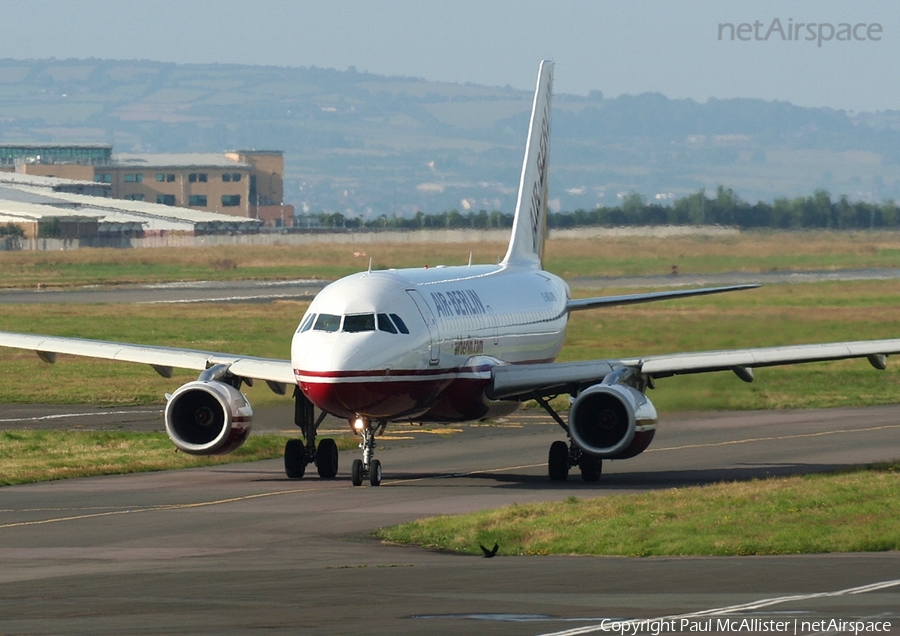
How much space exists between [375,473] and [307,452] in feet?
9.10

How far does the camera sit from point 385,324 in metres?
30.5

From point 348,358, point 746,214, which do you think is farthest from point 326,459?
point 746,214

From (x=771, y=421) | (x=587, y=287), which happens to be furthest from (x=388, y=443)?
(x=587, y=287)

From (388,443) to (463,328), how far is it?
26.3ft

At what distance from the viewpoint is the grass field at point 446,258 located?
81.9m

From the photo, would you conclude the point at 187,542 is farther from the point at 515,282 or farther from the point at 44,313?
the point at 44,313

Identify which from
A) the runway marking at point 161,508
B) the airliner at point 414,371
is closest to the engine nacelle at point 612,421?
the airliner at point 414,371

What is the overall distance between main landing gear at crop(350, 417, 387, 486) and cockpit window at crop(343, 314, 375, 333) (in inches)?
73.4

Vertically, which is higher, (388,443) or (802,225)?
(802,225)

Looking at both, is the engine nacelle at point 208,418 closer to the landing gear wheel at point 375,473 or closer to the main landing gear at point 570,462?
the landing gear wheel at point 375,473

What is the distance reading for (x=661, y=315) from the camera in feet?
252

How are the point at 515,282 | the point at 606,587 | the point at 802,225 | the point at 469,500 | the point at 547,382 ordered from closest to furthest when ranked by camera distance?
the point at 606,587
the point at 469,500
the point at 547,382
the point at 515,282
the point at 802,225

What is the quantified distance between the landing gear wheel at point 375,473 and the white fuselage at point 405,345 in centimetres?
104

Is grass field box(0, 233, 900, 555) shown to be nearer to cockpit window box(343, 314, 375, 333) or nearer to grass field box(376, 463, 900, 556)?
grass field box(376, 463, 900, 556)
